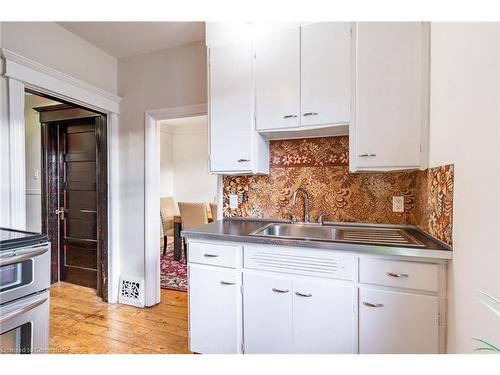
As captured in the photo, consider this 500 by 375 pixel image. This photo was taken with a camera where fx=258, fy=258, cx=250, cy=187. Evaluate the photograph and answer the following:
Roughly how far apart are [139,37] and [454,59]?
2374mm

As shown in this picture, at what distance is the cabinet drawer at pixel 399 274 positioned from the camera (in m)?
1.25

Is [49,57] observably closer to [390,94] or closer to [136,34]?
[136,34]

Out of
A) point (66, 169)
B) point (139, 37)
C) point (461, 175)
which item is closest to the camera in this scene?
point (461, 175)

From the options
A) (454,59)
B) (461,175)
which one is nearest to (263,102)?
(454,59)

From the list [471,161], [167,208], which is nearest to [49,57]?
[471,161]

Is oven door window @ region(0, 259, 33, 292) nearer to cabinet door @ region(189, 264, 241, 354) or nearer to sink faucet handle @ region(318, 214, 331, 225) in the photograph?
cabinet door @ region(189, 264, 241, 354)

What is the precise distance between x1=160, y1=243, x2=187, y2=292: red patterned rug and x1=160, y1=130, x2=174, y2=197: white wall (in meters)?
2.25

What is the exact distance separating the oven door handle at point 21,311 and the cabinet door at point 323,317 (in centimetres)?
128

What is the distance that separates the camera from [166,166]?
6.20 m

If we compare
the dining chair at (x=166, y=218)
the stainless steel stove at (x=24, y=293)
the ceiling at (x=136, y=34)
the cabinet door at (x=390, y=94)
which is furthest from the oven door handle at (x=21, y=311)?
the dining chair at (x=166, y=218)

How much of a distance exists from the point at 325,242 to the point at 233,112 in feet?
3.66

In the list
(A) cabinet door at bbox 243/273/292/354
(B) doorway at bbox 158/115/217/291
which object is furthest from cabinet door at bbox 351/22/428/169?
(B) doorway at bbox 158/115/217/291

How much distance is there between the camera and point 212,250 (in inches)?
65.2
